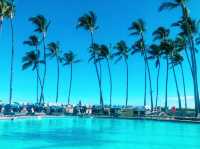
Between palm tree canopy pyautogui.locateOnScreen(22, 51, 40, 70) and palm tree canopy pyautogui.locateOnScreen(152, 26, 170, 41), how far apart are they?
18.3 metres

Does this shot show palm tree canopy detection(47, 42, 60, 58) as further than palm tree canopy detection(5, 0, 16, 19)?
Yes

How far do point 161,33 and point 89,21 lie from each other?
1060 cm

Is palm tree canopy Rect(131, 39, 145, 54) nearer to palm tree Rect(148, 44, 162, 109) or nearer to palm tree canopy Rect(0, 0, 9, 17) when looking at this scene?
palm tree Rect(148, 44, 162, 109)

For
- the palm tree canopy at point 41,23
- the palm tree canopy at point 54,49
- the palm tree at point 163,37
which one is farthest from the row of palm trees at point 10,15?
the palm tree at point 163,37

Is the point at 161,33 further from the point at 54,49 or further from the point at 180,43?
the point at 54,49

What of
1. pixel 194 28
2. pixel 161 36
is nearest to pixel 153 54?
pixel 161 36

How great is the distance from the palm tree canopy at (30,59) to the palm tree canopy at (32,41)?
148 cm

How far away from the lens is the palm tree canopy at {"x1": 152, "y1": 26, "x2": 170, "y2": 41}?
57625mm

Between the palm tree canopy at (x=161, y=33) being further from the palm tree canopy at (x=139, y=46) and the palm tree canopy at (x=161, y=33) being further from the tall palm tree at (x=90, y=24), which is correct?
the tall palm tree at (x=90, y=24)

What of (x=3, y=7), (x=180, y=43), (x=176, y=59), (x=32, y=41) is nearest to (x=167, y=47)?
(x=180, y=43)

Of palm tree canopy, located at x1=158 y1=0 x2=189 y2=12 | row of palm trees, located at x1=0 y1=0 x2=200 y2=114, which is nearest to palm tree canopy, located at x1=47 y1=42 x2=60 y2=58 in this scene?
row of palm trees, located at x1=0 y1=0 x2=200 y2=114

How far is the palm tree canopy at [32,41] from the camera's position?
6134cm

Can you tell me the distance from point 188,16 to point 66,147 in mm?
31733

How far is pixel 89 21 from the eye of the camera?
5872cm
